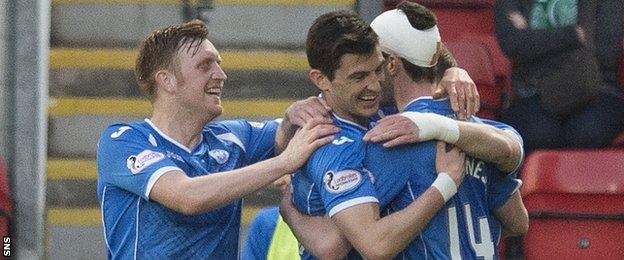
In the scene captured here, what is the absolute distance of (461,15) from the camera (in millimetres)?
9062

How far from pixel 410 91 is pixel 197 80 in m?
0.72

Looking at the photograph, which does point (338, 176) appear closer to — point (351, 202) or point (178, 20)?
point (351, 202)

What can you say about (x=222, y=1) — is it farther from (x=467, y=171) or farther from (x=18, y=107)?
(x=467, y=171)

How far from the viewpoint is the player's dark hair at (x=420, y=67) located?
206 inches

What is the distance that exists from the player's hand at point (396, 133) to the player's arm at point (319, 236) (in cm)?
30

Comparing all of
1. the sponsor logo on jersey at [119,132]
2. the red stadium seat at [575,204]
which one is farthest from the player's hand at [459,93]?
the red stadium seat at [575,204]

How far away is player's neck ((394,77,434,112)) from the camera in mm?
5234

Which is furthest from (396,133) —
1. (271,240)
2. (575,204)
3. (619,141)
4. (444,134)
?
(619,141)

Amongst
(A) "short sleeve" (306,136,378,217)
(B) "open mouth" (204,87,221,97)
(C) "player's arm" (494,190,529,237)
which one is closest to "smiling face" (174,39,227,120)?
(B) "open mouth" (204,87,221,97)

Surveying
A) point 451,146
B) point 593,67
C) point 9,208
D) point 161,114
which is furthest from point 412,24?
point 9,208

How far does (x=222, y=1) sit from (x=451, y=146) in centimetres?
396

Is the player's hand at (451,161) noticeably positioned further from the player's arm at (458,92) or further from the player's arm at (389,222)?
the player's arm at (458,92)

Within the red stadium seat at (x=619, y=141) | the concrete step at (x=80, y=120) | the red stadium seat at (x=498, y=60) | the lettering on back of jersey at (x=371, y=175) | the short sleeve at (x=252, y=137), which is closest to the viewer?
the lettering on back of jersey at (x=371, y=175)

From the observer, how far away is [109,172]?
5.45m
